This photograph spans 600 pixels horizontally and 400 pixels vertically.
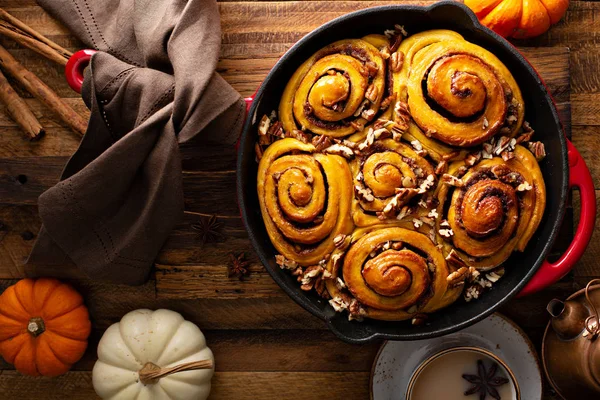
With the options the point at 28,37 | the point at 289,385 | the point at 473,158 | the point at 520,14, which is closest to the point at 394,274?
the point at 473,158

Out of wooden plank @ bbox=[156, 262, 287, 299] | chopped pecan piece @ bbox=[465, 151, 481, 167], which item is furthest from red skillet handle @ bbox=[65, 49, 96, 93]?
chopped pecan piece @ bbox=[465, 151, 481, 167]

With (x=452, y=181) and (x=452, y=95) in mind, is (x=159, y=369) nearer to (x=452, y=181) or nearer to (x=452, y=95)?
(x=452, y=181)

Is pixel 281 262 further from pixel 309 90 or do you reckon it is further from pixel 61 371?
pixel 61 371

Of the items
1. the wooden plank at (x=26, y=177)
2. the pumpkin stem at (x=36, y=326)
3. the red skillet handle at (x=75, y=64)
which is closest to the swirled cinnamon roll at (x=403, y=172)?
the red skillet handle at (x=75, y=64)

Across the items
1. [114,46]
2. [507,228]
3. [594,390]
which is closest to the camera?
[507,228]

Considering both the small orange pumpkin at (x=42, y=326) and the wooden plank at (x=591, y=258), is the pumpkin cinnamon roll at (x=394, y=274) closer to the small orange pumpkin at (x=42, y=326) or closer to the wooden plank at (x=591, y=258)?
the wooden plank at (x=591, y=258)

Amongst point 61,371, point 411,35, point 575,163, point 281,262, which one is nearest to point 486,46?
point 411,35

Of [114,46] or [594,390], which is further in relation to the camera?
[114,46]
